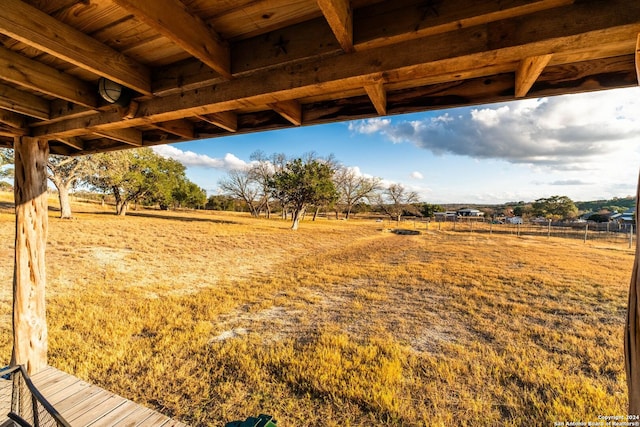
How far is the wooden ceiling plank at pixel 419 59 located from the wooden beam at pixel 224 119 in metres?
0.33

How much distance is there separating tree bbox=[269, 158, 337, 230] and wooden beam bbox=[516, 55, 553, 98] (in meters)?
20.1

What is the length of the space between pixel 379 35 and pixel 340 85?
12.7 inches

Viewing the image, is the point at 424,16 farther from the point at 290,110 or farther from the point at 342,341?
the point at 342,341

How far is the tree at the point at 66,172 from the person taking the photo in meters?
17.4

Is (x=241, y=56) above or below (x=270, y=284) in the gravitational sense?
above

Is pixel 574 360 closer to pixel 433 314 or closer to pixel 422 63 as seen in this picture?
pixel 433 314

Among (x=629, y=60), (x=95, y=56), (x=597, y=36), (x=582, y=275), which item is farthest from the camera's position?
(x=582, y=275)

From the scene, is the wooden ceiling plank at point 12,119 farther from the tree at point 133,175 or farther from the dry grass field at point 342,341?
the tree at point 133,175

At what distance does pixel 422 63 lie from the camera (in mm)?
1333

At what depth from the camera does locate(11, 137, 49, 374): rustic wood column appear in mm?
2850

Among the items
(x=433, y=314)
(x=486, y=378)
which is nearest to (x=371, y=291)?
(x=433, y=314)

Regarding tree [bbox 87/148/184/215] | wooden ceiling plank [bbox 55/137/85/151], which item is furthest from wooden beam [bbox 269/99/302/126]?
tree [bbox 87/148/184/215]

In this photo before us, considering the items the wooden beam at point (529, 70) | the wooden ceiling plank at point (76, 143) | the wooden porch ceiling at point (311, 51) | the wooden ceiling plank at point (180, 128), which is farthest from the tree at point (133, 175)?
the wooden beam at point (529, 70)

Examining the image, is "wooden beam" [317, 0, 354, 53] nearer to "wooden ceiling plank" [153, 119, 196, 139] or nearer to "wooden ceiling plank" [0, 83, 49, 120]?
"wooden ceiling plank" [153, 119, 196, 139]
